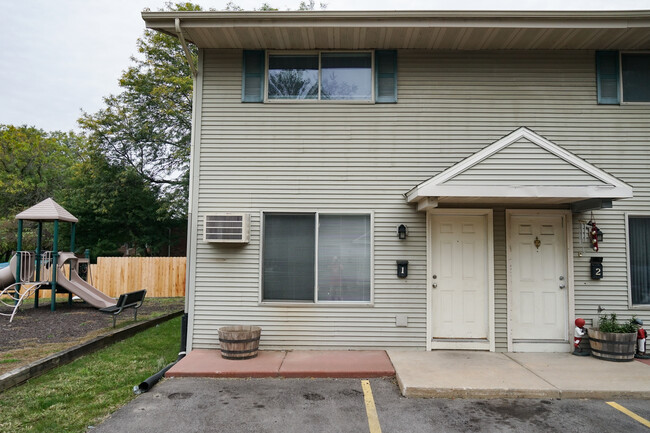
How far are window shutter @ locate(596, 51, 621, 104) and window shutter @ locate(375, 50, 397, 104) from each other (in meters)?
3.17

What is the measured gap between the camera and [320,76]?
6211mm

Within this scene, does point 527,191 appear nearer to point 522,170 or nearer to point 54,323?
point 522,170

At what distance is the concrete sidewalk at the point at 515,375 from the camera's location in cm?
423

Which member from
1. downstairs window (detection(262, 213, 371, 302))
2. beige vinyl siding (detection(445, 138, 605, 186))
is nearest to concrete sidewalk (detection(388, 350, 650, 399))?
downstairs window (detection(262, 213, 371, 302))

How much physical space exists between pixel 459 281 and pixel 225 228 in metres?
3.59

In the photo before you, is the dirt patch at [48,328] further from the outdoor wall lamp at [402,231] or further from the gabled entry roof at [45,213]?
the outdoor wall lamp at [402,231]

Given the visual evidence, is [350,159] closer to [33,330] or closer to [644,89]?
[644,89]

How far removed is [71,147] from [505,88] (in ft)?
118

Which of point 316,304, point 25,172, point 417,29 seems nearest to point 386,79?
point 417,29

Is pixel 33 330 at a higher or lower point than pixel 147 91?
lower

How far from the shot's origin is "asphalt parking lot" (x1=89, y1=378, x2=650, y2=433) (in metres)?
3.54

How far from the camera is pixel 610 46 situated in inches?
237

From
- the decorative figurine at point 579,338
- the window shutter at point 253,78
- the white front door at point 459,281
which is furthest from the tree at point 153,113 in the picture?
the decorative figurine at point 579,338

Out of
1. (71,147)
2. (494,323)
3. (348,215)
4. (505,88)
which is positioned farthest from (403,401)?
(71,147)
